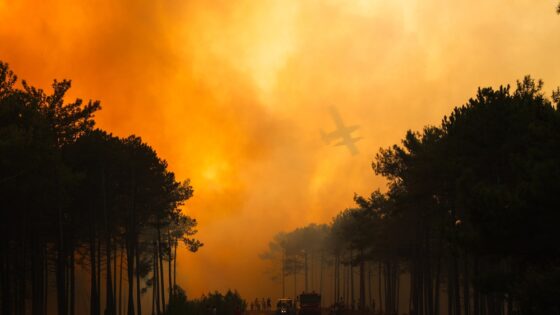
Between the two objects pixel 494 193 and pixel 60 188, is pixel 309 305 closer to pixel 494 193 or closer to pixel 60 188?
pixel 60 188

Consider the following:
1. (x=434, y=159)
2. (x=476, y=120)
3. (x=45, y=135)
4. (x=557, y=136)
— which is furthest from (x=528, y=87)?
(x=45, y=135)

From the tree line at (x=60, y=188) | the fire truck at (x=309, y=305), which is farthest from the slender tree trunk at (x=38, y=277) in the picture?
the fire truck at (x=309, y=305)

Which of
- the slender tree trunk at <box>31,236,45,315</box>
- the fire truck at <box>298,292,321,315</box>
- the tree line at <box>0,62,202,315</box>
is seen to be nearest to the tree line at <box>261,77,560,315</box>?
the fire truck at <box>298,292,321,315</box>

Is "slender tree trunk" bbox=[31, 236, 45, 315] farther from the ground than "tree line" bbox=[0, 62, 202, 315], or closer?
closer

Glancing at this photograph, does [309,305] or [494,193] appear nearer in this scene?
[494,193]

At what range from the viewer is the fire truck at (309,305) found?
246ft

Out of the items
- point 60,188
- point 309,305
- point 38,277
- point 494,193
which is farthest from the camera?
point 309,305

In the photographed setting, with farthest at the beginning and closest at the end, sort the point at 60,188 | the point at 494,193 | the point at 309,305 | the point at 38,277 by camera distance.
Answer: the point at 309,305
the point at 38,277
the point at 60,188
the point at 494,193

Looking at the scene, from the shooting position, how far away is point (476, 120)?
3875 cm

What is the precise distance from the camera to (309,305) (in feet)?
247

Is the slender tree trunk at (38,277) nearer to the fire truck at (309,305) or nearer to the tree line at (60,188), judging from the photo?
the tree line at (60,188)

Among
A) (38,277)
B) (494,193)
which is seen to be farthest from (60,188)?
(494,193)

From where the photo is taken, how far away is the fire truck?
246 ft

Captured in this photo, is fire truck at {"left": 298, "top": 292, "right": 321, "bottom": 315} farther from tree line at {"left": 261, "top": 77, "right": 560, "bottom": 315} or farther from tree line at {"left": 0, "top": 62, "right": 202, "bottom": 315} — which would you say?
tree line at {"left": 0, "top": 62, "right": 202, "bottom": 315}
